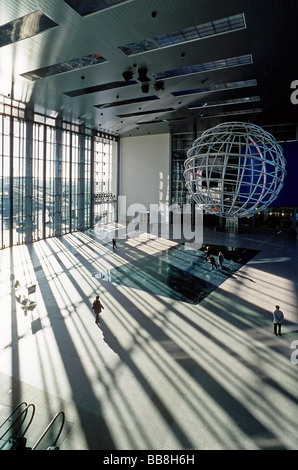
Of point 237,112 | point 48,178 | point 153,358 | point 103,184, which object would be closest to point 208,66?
point 237,112

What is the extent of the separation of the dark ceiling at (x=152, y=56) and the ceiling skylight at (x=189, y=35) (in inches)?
1.7

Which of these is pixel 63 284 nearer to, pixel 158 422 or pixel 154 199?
pixel 158 422

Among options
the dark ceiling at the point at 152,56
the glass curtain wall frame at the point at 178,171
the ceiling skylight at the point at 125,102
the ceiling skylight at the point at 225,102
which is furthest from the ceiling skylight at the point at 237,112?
the glass curtain wall frame at the point at 178,171

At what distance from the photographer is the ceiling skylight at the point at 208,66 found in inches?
602

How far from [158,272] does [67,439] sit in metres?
11.7

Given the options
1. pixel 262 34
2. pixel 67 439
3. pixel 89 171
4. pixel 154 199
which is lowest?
pixel 67 439

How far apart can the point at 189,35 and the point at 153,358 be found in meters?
13.4

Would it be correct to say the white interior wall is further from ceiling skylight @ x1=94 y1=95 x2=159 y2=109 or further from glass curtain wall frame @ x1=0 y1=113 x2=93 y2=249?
ceiling skylight @ x1=94 y1=95 x2=159 y2=109

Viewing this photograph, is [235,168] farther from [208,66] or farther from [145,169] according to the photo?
[145,169]

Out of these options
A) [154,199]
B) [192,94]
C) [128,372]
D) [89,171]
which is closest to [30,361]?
[128,372]

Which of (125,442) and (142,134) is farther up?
(142,134)

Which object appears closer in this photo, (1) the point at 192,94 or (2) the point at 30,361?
(2) the point at 30,361

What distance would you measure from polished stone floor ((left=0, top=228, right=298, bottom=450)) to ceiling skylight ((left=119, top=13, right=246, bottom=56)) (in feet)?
37.0

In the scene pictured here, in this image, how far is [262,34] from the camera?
41.2 ft
